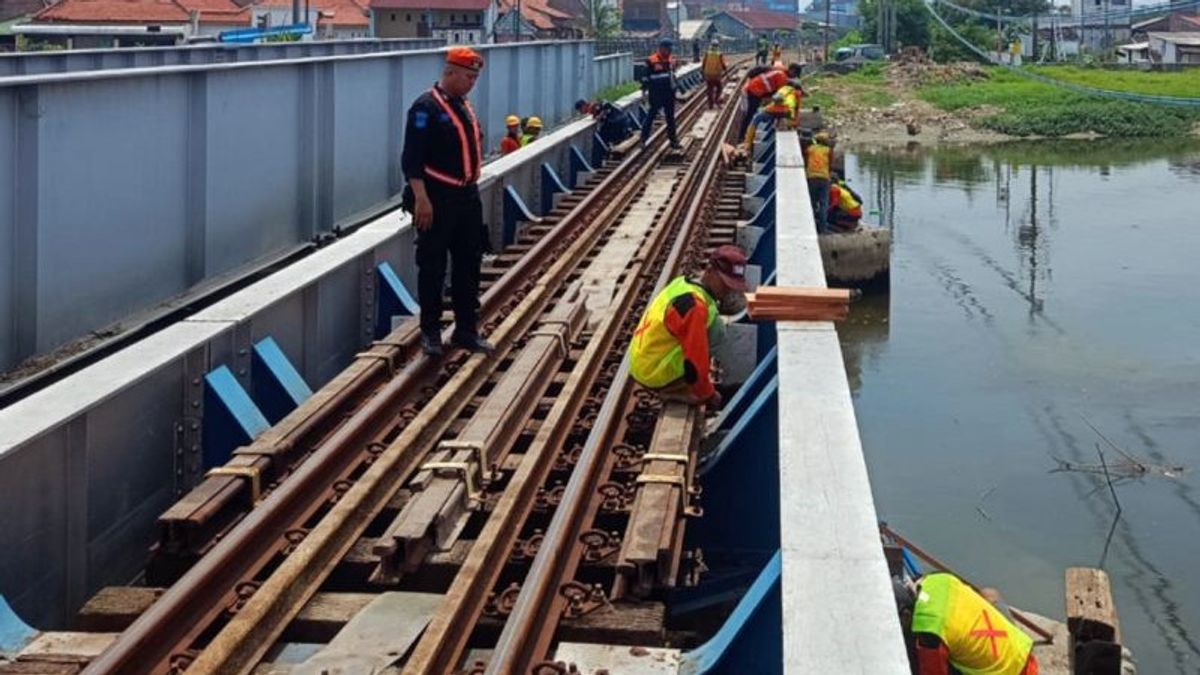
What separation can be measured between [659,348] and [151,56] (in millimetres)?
14620

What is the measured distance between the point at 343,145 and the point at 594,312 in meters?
3.08

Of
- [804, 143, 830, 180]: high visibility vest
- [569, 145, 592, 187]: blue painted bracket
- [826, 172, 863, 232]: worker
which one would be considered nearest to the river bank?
[826, 172, 863, 232]: worker

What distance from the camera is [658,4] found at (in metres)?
134

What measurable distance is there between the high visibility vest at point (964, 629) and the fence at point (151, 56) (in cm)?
828

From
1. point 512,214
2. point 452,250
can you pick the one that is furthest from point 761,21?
point 452,250

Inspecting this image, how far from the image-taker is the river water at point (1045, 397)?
Result: 12219mm

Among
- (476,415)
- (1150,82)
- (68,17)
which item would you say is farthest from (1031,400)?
(1150,82)

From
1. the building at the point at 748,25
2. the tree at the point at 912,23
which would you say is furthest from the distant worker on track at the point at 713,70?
the building at the point at 748,25

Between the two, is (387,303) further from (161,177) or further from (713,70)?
(713,70)

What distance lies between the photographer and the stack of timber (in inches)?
306

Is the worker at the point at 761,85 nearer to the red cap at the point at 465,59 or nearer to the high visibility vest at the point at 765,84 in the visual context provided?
the high visibility vest at the point at 765,84

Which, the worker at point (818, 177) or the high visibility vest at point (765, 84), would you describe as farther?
the high visibility vest at point (765, 84)

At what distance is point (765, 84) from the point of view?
69.9 ft

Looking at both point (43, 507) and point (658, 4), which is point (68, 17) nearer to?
point (43, 507)
